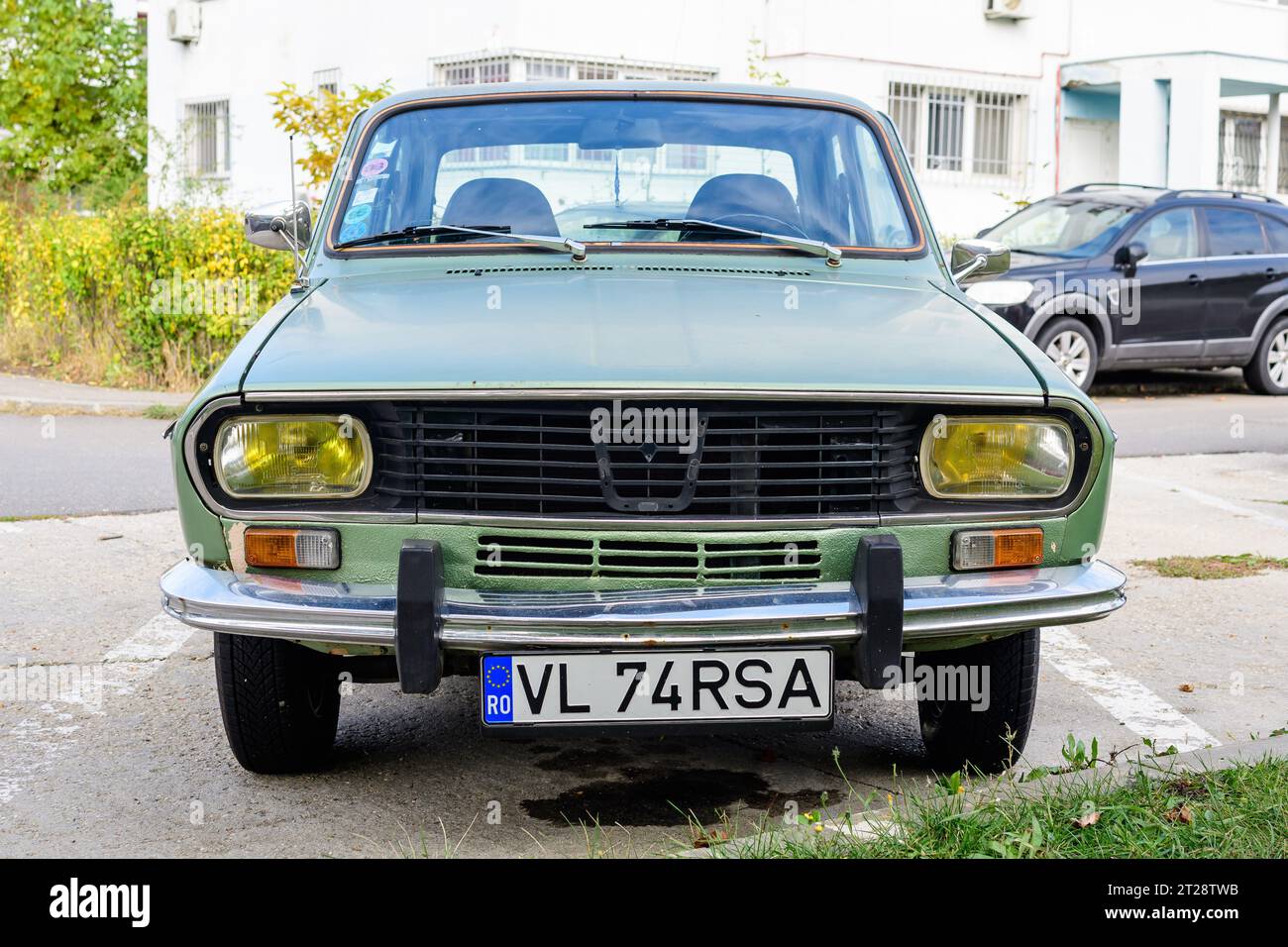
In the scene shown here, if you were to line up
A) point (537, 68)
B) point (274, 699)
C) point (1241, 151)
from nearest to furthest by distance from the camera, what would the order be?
point (274, 699) < point (537, 68) < point (1241, 151)

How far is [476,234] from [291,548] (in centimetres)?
142

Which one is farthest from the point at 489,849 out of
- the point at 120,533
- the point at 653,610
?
the point at 120,533

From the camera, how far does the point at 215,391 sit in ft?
10.5

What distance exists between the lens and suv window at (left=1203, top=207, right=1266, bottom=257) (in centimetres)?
1352

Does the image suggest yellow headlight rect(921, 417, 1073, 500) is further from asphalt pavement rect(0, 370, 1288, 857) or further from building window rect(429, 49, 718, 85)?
building window rect(429, 49, 718, 85)

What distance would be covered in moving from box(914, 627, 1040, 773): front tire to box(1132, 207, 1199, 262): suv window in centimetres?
1021

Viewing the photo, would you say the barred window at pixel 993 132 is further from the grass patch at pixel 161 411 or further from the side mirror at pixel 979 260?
the side mirror at pixel 979 260

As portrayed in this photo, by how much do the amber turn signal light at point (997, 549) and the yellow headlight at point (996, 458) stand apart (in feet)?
0.27

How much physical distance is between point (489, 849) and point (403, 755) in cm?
79

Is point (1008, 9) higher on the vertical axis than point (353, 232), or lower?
higher

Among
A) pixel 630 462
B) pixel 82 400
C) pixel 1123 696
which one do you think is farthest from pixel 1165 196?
pixel 630 462

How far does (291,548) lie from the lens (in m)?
3.22

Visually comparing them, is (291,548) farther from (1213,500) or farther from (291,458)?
(1213,500)
